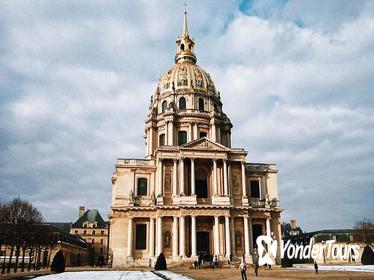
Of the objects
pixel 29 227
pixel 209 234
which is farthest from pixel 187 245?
pixel 29 227

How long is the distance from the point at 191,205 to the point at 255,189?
10452 millimetres

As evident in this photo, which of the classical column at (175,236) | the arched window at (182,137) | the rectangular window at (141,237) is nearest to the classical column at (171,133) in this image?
the arched window at (182,137)

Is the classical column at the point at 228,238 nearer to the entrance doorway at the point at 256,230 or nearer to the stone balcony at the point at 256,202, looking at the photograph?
the entrance doorway at the point at 256,230

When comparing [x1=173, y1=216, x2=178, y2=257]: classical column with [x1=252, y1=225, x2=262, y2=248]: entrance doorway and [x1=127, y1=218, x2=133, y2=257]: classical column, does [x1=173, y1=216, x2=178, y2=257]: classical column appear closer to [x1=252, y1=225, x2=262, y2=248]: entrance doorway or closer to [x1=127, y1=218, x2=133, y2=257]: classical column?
[x1=127, y1=218, x2=133, y2=257]: classical column

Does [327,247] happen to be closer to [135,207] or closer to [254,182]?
[254,182]

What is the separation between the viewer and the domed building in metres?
47.5

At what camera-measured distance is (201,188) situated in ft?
168

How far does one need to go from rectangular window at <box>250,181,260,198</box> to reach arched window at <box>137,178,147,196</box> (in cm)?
1399

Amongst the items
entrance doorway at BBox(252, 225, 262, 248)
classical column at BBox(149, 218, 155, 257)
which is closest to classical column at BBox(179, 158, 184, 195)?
classical column at BBox(149, 218, 155, 257)

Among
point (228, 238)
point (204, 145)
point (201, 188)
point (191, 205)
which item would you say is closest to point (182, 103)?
point (204, 145)

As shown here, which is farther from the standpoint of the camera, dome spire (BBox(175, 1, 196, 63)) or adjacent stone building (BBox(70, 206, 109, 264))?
adjacent stone building (BBox(70, 206, 109, 264))

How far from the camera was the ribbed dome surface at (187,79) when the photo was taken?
63250 millimetres

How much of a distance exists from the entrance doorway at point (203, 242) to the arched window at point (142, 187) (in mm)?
8600

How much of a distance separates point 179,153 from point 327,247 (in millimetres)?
32209
